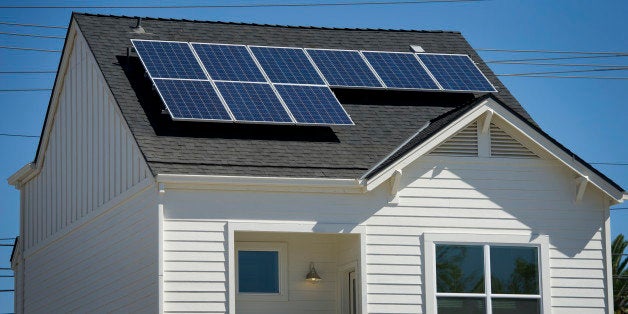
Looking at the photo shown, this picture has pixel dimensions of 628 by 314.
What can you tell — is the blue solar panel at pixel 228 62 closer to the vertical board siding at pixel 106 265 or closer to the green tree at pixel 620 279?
the vertical board siding at pixel 106 265

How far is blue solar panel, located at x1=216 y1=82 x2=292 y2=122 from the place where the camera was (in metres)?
23.3

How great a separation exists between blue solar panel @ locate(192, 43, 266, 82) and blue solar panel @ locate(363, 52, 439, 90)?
2.91 m

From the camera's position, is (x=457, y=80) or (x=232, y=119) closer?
(x=232, y=119)

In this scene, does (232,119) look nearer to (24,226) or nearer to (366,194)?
(366,194)

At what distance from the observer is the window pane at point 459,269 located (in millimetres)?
22828

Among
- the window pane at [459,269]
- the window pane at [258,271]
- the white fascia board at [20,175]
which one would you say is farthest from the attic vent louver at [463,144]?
the white fascia board at [20,175]

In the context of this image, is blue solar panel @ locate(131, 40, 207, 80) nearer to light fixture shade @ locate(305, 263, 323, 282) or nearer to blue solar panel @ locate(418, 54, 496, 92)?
light fixture shade @ locate(305, 263, 323, 282)

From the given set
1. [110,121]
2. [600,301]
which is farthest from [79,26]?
[600,301]

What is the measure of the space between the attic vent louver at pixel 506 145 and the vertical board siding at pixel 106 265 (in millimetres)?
6730

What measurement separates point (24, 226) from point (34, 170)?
66.9 inches

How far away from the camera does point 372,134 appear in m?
24.5

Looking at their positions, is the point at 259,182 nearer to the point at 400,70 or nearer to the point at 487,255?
the point at 487,255

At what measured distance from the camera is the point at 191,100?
921 inches

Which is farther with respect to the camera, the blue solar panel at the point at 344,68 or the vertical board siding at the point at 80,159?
the blue solar panel at the point at 344,68
